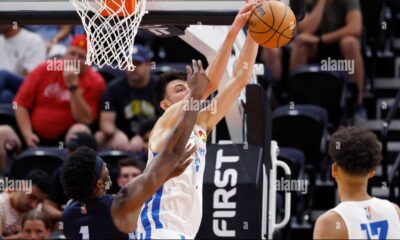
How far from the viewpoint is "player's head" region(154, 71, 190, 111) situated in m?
5.94

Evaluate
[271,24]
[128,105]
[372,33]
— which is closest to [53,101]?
[128,105]

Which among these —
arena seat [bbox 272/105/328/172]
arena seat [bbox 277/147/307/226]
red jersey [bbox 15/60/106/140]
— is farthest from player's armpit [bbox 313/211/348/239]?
red jersey [bbox 15/60/106/140]

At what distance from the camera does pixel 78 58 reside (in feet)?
31.6

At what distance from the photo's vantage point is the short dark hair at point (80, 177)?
5.52m

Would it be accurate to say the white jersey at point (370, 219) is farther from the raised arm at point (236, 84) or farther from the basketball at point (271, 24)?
the raised arm at point (236, 84)

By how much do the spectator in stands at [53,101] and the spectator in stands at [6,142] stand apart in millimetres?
109

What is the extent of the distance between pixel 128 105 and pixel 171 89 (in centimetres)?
358

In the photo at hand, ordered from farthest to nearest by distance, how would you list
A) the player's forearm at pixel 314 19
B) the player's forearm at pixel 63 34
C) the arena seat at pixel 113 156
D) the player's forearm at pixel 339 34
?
the player's forearm at pixel 63 34
the player's forearm at pixel 314 19
the player's forearm at pixel 339 34
the arena seat at pixel 113 156

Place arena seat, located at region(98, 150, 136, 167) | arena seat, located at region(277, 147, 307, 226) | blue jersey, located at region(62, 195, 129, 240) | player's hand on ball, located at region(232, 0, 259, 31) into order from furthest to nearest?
arena seat, located at region(98, 150, 136, 167)
arena seat, located at region(277, 147, 307, 226)
player's hand on ball, located at region(232, 0, 259, 31)
blue jersey, located at region(62, 195, 129, 240)

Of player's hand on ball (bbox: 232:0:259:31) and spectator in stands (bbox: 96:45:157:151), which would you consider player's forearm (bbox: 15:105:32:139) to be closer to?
spectator in stands (bbox: 96:45:157:151)

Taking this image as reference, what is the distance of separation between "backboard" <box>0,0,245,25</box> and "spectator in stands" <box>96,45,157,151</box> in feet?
10.6
